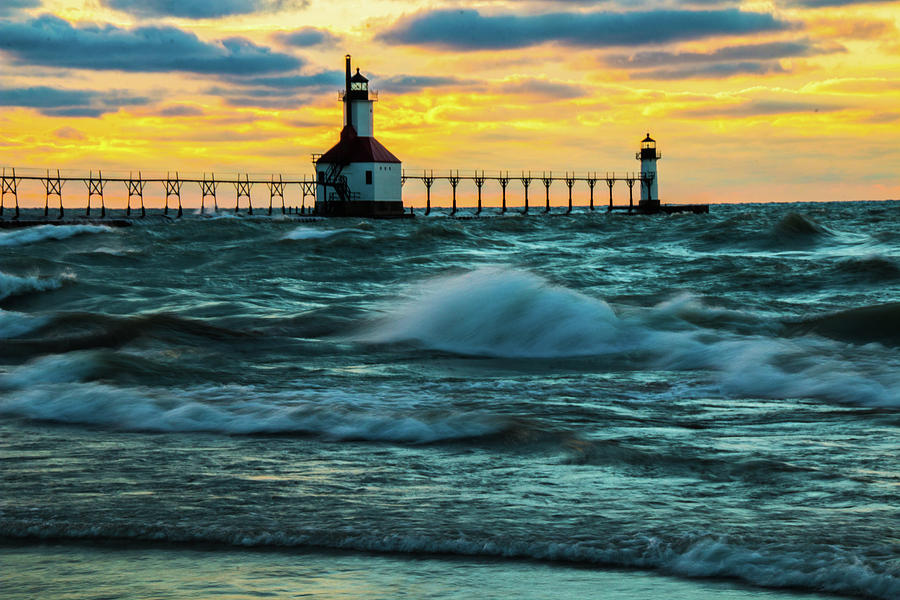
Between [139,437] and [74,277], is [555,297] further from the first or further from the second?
[74,277]

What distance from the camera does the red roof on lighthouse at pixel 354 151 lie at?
62.5m

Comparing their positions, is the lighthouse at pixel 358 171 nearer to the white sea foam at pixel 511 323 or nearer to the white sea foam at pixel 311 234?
the white sea foam at pixel 311 234

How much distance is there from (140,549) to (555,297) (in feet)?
29.8

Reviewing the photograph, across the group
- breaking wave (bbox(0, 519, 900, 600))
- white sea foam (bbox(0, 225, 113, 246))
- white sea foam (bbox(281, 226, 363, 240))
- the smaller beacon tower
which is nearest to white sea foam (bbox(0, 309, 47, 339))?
breaking wave (bbox(0, 519, 900, 600))

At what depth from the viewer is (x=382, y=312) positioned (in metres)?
14.7

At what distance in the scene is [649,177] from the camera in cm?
8694

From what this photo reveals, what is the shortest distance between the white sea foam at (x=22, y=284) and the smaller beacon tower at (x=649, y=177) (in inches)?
2878

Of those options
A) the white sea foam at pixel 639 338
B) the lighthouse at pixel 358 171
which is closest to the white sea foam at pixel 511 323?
the white sea foam at pixel 639 338

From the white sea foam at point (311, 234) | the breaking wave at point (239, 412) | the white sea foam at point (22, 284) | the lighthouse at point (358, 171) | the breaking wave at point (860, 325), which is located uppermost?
the lighthouse at point (358, 171)

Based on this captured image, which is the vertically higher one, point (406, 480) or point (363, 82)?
point (363, 82)

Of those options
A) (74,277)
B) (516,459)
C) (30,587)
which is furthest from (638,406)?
(74,277)

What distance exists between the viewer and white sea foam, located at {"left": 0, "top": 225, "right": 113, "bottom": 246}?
36906 millimetres

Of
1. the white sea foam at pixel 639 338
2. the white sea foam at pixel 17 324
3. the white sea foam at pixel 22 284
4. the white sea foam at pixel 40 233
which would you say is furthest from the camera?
the white sea foam at pixel 40 233

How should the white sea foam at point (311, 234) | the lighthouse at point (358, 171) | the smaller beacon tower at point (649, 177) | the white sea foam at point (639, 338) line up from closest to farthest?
the white sea foam at point (639, 338) → the white sea foam at point (311, 234) → the lighthouse at point (358, 171) → the smaller beacon tower at point (649, 177)
